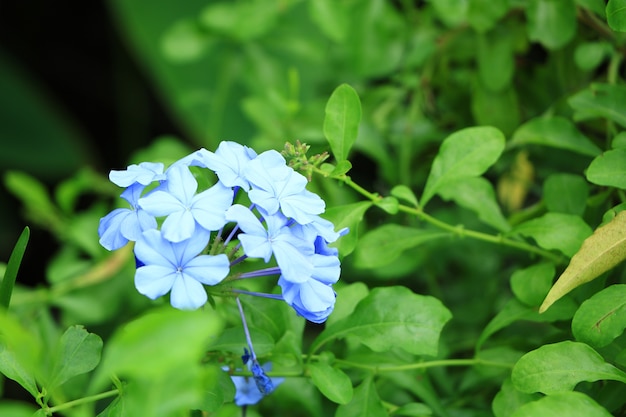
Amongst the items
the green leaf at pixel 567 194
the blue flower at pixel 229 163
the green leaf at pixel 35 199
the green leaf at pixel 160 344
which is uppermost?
the green leaf at pixel 160 344

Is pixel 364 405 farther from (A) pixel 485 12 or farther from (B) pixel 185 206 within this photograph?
(A) pixel 485 12

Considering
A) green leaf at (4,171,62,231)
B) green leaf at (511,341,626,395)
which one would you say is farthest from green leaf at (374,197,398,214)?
green leaf at (4,171,62,231)

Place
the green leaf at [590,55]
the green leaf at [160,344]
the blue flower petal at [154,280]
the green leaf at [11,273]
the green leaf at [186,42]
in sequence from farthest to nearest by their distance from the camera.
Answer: the green leaf at [186,42] < the green leaf at [590,55] < the green leaf at [11,273] < the blue flower petal at [154,280] < the green leaf at [160,344]

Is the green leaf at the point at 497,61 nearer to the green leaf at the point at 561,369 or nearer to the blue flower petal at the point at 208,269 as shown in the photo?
the green leaf at the point at 561,369

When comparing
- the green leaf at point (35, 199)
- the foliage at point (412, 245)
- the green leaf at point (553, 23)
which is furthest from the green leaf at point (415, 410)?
the green leaf at point (35, 199)

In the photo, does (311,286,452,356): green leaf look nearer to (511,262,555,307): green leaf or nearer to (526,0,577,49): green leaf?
(511,262,555,307): green leaf
